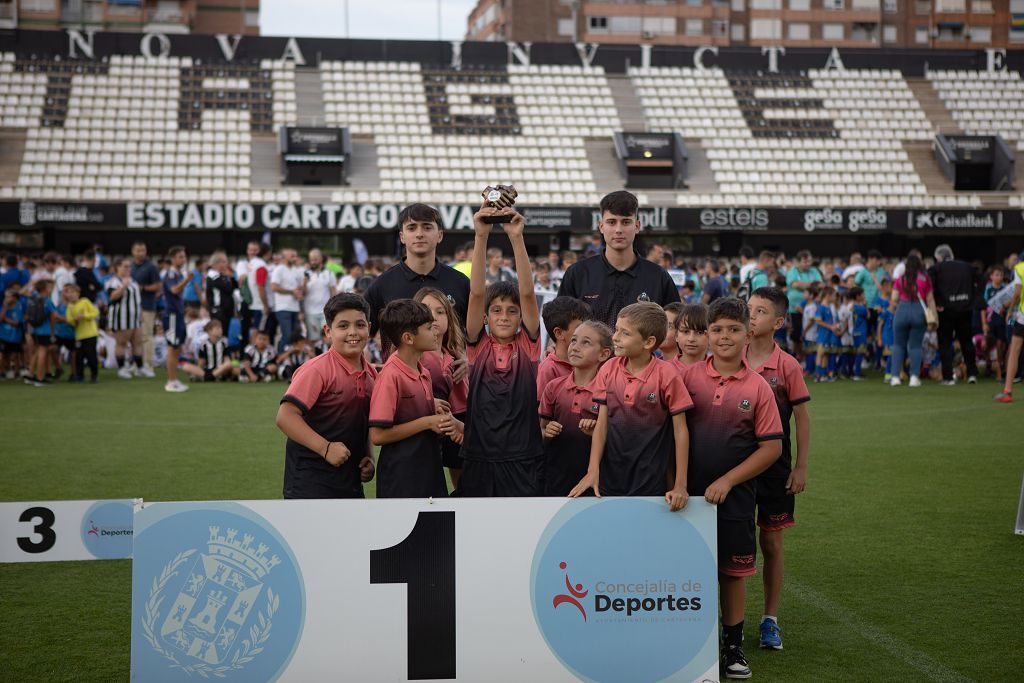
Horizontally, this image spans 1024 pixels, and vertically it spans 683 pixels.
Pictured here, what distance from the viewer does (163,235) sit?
86.3 ft

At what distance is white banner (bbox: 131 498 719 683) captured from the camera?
12.5ft

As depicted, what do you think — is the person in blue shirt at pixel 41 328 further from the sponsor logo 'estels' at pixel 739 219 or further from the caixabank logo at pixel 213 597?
the sponsor logo 'estels' at pixel 739 219

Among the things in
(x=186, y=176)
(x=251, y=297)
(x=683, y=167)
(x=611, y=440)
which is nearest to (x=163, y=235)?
(x=186, y=176)

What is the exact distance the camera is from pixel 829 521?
272 inches

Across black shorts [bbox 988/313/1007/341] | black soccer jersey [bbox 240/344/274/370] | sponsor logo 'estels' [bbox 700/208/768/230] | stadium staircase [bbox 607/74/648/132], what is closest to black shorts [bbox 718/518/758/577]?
black soccer jersey [bbox 240/344/274/370]

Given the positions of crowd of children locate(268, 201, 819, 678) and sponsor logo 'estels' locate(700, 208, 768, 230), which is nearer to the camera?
crowd of children locate(268, 201, 819, 678)

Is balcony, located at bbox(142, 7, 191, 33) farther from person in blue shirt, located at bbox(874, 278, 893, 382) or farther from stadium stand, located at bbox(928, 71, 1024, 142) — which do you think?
person in blue shirt, located at bbox(874, 278, 893, 382)

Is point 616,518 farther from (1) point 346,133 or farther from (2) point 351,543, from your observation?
(1) point 346,133

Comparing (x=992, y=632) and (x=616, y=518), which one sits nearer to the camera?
(x=616, y=518)

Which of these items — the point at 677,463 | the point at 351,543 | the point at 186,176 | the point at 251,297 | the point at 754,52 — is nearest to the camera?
the point at 351,543

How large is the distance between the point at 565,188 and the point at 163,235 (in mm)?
11109

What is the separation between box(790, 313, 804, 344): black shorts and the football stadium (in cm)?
11

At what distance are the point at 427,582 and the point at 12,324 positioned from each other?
45.9 ft

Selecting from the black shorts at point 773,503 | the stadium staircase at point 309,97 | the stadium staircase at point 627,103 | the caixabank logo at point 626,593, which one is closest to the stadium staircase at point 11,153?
the stadium staircase at point 309,97
